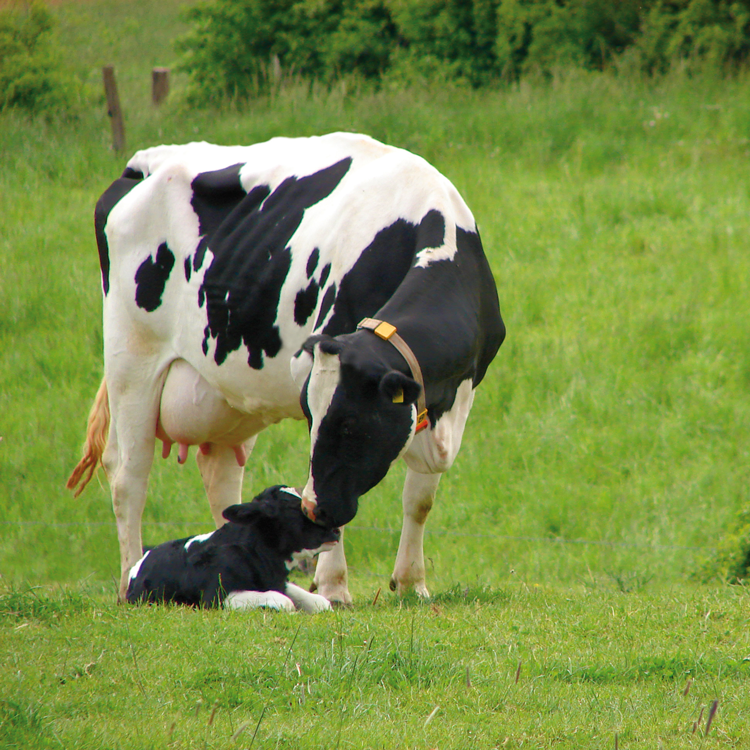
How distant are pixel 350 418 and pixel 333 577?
1706 mm

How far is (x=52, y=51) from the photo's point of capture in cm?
1480

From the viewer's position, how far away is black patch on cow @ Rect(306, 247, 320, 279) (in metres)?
5.17

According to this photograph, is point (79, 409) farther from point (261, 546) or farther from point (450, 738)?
point (450, 738)

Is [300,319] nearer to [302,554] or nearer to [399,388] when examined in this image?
[302,554]

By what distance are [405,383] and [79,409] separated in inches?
287

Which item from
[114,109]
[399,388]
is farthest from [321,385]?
[114,109]

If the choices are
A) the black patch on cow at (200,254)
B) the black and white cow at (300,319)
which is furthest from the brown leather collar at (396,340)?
the black patch on cow at (200,254)

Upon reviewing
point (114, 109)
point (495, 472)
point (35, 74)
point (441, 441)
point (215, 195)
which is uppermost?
point (215, 195)

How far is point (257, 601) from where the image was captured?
482 centimetres

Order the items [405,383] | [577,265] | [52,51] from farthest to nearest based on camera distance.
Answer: [52,51] < [577,265] < [405,383]

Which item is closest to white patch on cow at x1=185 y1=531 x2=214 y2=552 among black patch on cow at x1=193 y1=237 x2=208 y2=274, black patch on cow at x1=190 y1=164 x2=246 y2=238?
black patch on cow at x1=193 y1=237 x2=208 y2=274

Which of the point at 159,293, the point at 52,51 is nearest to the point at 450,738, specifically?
the point at 159,293

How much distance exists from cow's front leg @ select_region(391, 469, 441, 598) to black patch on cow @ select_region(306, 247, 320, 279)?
4.00 ft

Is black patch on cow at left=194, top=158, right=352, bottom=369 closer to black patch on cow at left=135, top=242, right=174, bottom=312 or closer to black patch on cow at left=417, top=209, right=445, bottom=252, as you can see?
black patch on cow at left=135, top=242, right=174, bottom=312
